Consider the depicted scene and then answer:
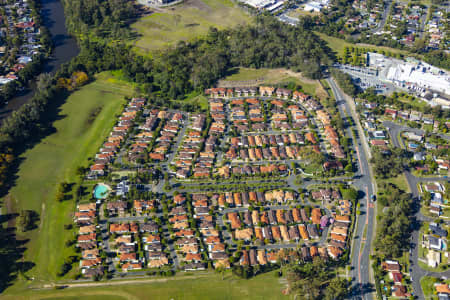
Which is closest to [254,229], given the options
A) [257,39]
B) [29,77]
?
[257,39]

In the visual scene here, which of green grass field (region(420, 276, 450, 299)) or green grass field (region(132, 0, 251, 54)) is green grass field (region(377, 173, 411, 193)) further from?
green grass field (region(132, 0, 251, 54))

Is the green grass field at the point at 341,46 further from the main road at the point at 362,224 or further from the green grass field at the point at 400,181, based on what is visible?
the green grass field at the point at 400,181

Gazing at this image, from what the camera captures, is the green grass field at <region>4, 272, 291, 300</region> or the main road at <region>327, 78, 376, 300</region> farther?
the main road at <region>327, 78, 376, 300</region>

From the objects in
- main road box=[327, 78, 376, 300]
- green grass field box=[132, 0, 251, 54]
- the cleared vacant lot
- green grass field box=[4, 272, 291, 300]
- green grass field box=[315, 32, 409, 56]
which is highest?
green grass field box=[132, 0, 251, 54]

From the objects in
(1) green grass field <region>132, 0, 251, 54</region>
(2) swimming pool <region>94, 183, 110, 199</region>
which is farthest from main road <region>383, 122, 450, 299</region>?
(1) green grass field <region>132, 0, 251, 54</region>

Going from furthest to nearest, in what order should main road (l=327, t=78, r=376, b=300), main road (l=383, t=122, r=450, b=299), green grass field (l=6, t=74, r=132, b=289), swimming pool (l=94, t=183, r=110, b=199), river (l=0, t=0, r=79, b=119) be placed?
1. river (l=0, t=0, r=79, b=119)
2. swimming pool (l=94, t=183, r=110, b=199)
3. green grass field (l=6, t=74, r=132, b=289)
4. main road (l=383, t=122, r=450, b=299)
5. main road (l=327, t=78, r=376, b=300)

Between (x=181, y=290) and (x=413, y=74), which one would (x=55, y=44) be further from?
(x=413, y=74)

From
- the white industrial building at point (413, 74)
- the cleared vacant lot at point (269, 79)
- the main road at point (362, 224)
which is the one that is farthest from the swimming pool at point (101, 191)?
the white industrial building at point (413, 74)
